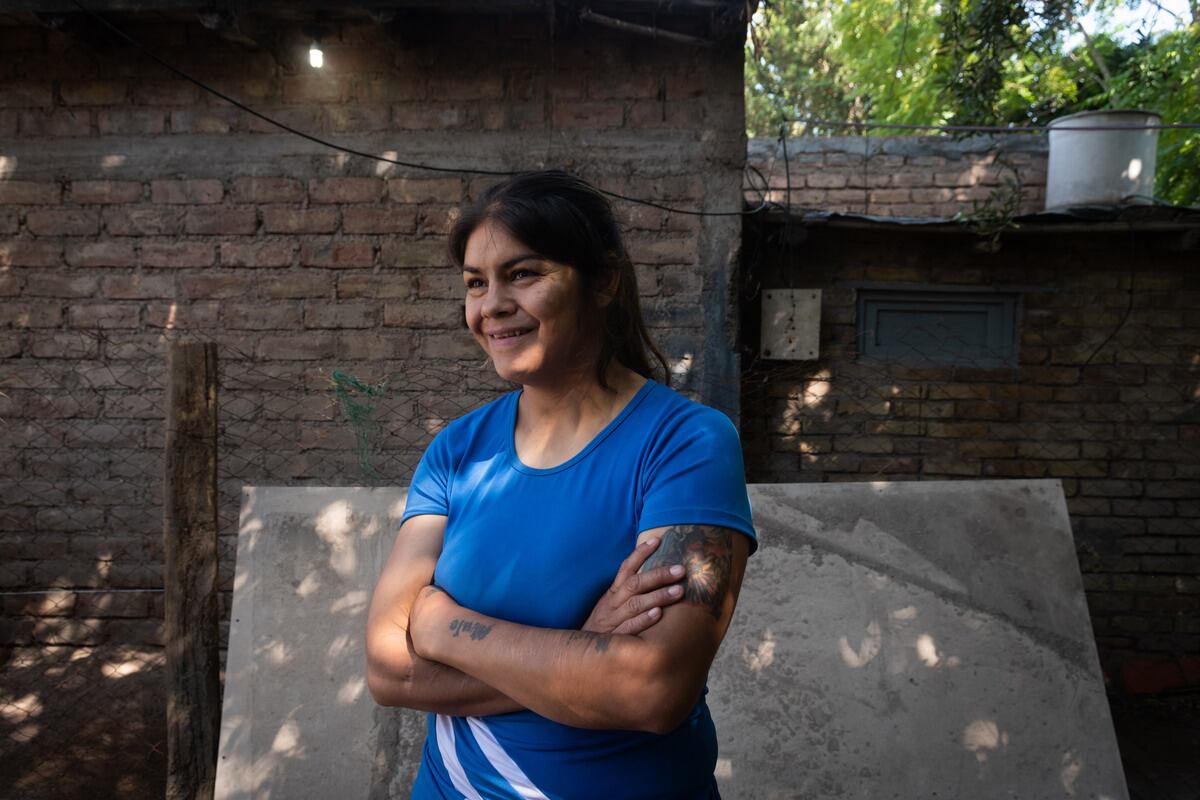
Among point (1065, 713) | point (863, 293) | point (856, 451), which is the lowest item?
point (1065, 713)

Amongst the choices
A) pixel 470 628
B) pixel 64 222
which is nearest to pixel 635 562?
pixel 470 628

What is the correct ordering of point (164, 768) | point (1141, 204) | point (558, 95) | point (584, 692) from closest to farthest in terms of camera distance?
point (584, 692) < point (164, 768) < point (558, 95) < point (1141, 204)

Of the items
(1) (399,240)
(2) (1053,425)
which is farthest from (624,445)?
(2) (1053,425)

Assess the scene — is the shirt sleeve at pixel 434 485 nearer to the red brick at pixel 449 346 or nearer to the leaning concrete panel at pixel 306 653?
the leaning concrete panel at pixel 306 653

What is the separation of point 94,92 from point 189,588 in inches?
113

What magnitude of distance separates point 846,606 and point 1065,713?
31.1 inches

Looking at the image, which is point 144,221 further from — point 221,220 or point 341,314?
point 341,314

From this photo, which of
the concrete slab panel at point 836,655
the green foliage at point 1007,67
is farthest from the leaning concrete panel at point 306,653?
the green foliage at point 1007,67

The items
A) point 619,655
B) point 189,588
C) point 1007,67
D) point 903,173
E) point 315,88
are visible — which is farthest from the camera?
point 1007,67

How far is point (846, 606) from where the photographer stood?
293 cm

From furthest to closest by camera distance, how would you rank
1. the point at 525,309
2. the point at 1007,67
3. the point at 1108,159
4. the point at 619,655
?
the point at 1007,67 < the point at 1108,159 < the point at 525,309 < the point at 619,655

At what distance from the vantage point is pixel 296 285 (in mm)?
4133

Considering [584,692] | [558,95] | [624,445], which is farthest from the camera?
[558,95]

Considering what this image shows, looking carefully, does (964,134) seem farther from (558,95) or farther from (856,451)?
(558,95)
